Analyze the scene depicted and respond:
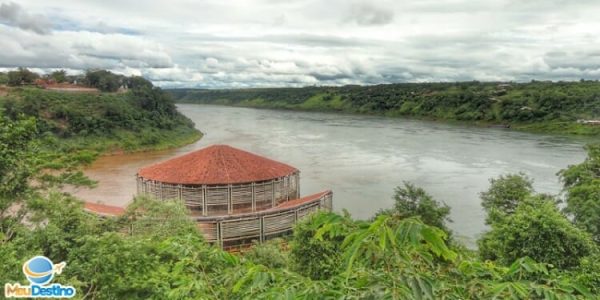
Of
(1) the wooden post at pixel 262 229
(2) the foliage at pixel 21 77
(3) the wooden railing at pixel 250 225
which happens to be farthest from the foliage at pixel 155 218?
(2) the foliage at pixel 21 77

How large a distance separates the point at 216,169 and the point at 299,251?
8.30 m

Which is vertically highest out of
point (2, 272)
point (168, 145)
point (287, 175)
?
point (2, 272)

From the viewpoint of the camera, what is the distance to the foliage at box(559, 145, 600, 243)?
15984mm

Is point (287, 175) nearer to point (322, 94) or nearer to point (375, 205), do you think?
point (375, 205)

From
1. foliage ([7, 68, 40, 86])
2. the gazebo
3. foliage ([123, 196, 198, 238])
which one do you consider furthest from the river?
foliage ([7, 68, 40, 86])

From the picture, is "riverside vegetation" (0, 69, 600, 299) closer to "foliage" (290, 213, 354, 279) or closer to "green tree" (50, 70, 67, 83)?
"foliage" (290, 213, 354, 279)

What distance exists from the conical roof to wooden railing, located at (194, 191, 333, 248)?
1848 millimetres

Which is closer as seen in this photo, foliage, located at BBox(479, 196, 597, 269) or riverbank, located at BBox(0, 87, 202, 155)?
foliage, located at BBox(479, 196, 597, 269)

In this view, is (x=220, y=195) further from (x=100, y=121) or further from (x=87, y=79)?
(x=87, y=79)

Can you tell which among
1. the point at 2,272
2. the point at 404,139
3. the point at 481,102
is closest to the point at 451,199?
the point at 2,272

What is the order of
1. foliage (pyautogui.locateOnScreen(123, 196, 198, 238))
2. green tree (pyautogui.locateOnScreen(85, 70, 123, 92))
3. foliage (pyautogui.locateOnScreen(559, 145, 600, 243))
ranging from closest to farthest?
foliage (pyautogui.locateOnScreen(123, 196, 198, 238)) → foliage (pyautogui.locateOnScreen(559, 145, 600, 243)) → green tree (pyautogui.locateOnScreen(85, 70, 123, 92))

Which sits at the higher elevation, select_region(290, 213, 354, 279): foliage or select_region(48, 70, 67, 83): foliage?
select_region(48, 70, 67, 83): foliage

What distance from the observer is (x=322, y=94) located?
449 ft

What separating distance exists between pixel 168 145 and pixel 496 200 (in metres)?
46.5
